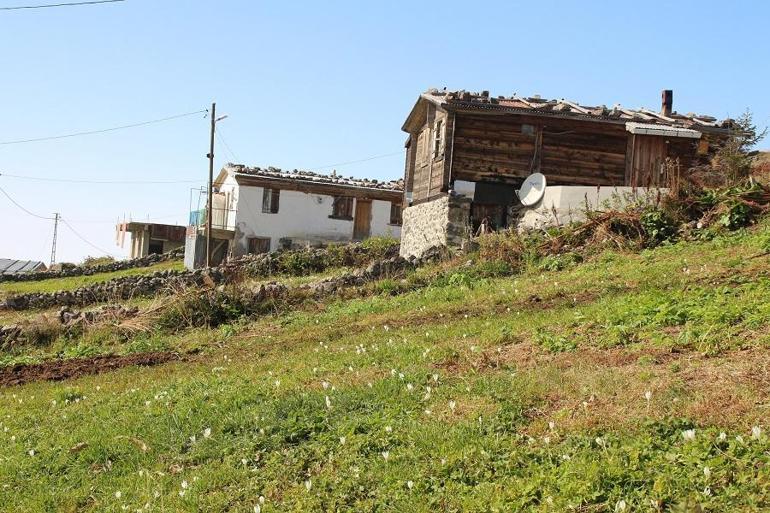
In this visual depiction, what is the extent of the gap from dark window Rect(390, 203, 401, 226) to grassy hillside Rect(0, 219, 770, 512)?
120 feet

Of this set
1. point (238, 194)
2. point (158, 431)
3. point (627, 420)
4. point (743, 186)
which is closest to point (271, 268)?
point (238, 194)

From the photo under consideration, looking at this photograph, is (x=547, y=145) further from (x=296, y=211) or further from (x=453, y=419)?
(x=296, y=211)

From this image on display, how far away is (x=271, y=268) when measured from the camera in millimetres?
34969

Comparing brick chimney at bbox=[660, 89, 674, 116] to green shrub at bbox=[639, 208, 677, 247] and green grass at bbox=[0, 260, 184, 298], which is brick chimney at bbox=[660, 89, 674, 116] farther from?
green grass at bbox=[0, 260, 184, 298]

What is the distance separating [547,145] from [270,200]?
77.6 ft

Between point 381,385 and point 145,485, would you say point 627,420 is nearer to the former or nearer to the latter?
point 381,385

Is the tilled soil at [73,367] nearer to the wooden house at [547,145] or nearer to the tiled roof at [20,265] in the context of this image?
the wooden house at [547,145]

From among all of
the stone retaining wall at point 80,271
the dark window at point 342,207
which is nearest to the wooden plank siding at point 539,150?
the dark window at point 342,207

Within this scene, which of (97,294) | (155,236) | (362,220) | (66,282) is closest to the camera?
(97,294)

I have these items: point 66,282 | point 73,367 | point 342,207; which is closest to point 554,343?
point 73,367

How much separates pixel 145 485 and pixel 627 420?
3.99 m

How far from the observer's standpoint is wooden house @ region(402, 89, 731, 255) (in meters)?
26.5

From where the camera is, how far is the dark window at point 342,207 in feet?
160

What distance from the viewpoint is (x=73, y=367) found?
45.2 ft
